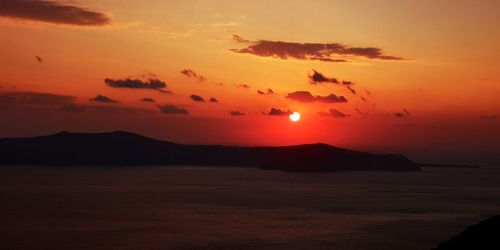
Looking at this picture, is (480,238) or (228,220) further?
(228,220)

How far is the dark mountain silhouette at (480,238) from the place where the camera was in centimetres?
3447

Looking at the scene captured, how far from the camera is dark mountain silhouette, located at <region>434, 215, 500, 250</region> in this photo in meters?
34.5

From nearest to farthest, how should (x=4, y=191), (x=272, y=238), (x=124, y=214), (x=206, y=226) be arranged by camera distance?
1. (x=272, y=238)
2. (x=206, y=226)
3. (x=124, y=214)
4. (x=4, y=191)

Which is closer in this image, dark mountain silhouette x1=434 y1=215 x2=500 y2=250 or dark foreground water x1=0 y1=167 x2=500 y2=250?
dark mountain silhouette x1=434 y1=215 x2=500 y2=250

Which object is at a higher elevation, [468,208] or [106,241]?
[468,208]

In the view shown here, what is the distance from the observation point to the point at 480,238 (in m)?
35.9

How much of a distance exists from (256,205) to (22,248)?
53.3 metres

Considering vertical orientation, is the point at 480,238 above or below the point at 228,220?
below

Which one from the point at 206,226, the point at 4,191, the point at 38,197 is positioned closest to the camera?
the point at 206,226

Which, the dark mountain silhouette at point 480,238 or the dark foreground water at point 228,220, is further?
the dark foreground water at point 228,220

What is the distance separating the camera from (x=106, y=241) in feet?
200

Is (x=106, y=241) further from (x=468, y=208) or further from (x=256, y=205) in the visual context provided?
(x=468, y=208)

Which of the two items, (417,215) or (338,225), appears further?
(417,215)

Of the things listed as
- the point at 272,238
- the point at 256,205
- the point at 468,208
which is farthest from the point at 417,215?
the point at 272,238
